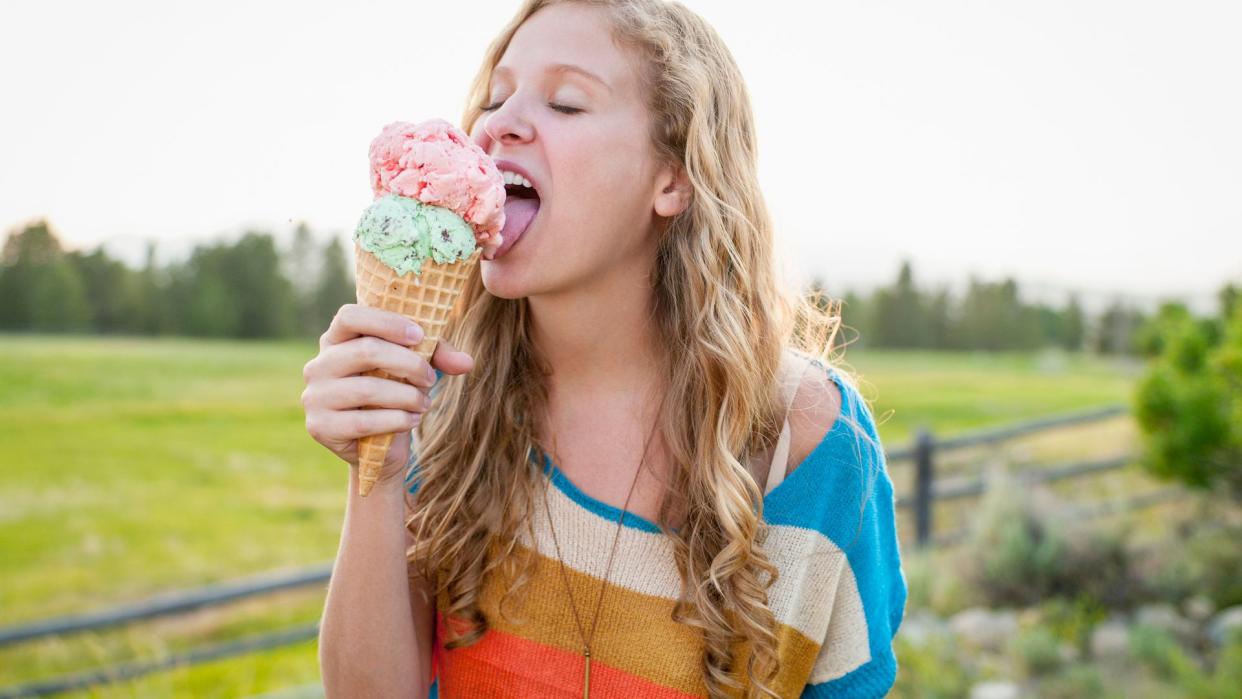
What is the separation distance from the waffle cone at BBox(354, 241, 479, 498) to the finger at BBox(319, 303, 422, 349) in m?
0.13

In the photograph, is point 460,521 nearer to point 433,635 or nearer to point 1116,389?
point 433,635

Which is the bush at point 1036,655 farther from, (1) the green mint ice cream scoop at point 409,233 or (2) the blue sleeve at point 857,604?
(1) the green mint ice cream scoop at point 409,233

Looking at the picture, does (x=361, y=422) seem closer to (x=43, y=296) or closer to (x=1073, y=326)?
(x=43, y=296)

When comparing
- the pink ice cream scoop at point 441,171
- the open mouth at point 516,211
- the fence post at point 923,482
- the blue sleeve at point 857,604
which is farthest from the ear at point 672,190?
the fence post at point 923,482

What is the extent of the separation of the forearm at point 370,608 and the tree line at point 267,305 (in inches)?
289

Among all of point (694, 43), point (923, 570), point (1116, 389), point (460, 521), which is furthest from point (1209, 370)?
point (1116, 389)

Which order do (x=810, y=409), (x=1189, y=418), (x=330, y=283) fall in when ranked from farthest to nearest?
(x=330, y=283) < (x=1189, y=418) < (x=810, y=409)

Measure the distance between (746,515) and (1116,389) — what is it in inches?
781

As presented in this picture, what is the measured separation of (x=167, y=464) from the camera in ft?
45.8

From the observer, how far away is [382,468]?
63.5 inches

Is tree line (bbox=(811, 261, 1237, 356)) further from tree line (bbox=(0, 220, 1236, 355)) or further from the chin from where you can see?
the chin

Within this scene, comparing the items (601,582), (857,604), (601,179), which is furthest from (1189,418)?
(601,179)

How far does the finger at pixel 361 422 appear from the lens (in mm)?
1430

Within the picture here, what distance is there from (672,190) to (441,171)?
0.61 meters
